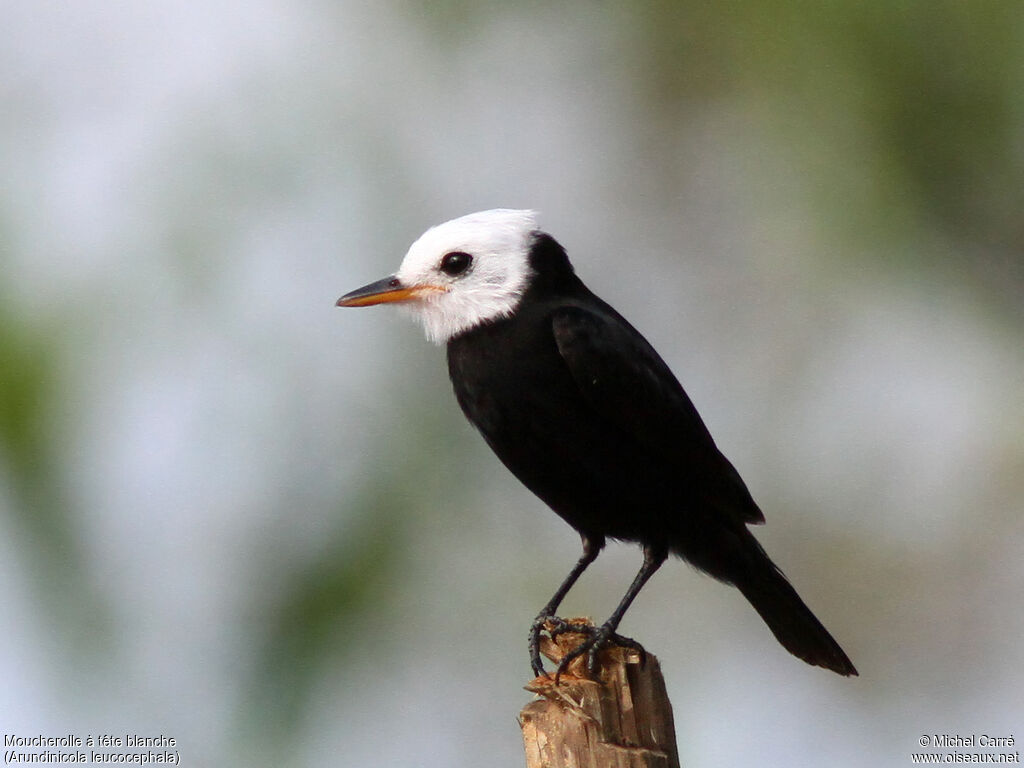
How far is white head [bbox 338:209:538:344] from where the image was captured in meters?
5.26

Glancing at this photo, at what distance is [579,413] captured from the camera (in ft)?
16.2

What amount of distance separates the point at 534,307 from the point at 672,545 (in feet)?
3.69

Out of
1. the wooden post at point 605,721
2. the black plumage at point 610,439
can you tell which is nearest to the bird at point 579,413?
the black plumage at point 610,439

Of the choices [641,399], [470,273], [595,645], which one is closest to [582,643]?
[595,645]

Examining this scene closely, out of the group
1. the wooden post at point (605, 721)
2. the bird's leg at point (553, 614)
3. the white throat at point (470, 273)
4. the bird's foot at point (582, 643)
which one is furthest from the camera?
the white throat at point (470, 273)

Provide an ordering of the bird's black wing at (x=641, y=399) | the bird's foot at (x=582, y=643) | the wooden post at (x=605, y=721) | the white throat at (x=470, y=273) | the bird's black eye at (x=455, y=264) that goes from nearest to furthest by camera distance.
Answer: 1. the wooden post at (x=605, y=721)
2. the bird's foot at (x=582, y=643)
3. the bird's black wing at (x=641, y=399)
4. the white throat at (x=470, y=273)
5. the bird's black eye at (x=455, y=264)

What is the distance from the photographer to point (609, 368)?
4895mm

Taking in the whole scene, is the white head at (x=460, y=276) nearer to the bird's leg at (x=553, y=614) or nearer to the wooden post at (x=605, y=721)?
the bird's leg at (x=553, y=614)

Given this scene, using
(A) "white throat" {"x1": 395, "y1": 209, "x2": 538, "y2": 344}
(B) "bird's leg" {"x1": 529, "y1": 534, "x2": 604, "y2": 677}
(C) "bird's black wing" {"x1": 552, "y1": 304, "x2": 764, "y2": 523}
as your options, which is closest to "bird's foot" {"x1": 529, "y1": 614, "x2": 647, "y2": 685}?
(B) "bird's leg" {"x1": 529, "y1": 534, "x2": 604, "y2": 677}

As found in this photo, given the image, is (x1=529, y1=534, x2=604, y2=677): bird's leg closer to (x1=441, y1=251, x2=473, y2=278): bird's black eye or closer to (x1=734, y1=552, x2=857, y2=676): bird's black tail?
(x1=734, y1=552, x2=857, y2=676): bird's black tail

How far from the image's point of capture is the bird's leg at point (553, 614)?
509 centimetres

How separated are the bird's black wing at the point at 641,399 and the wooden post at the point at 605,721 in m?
0.91

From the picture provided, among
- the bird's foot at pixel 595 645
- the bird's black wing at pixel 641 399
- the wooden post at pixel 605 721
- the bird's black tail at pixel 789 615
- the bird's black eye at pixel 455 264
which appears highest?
the bird's black eye at pixel 455 264

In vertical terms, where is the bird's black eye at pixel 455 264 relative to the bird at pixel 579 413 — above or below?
above
